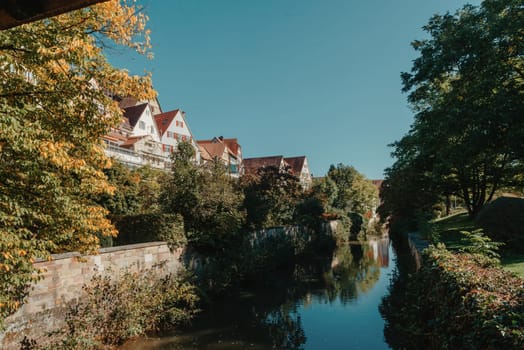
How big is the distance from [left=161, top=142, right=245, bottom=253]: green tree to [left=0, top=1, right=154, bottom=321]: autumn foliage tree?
723 centimetres

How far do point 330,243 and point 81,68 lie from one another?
105 ft

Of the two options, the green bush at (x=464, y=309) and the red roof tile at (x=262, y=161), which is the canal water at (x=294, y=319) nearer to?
the green bush at (x=464, y=309)

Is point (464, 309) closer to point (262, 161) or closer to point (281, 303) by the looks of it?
point (281, 303)

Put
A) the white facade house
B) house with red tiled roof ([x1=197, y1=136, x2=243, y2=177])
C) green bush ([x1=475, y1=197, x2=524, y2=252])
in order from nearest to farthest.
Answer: green bush ([x1=475, y1=197, x2=524, y2=252]), the white facade house, house with red tiled roof ([x1=197, y1=136, x2=243, y2=177])

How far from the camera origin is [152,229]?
1284 centimetres

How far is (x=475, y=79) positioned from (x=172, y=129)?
4246 centimetres

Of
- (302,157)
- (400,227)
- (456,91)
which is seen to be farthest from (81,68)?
(302,157)

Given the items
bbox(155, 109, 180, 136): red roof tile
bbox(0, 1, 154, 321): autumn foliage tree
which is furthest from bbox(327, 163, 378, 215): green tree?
bbox(0, 1, 154, 321): autumn foliage tree

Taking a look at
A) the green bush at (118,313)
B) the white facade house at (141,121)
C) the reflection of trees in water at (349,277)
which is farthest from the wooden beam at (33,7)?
the white facade house at (141,121)

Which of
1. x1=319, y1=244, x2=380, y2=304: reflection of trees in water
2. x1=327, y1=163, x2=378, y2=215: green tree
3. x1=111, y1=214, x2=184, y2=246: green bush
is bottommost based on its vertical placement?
x1=319, y1=244, x2=380, y2=304: reflection of trees in water

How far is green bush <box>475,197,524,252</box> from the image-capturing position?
10.2 meters

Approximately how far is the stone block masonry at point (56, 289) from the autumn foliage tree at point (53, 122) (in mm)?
933

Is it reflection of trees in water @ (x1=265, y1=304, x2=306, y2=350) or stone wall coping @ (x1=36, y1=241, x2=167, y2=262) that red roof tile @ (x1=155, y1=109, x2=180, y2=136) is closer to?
stone wall coping @ (x1=36, y1=241, x2=167, y2=262)

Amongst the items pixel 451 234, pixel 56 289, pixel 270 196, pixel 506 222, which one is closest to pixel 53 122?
pixel 56 289
